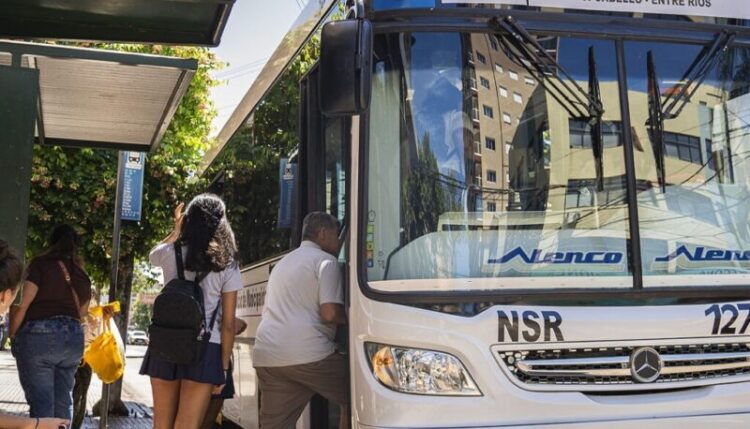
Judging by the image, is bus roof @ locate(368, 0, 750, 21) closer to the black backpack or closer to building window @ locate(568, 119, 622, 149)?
building window @ locate(568, 119, 622, 149)

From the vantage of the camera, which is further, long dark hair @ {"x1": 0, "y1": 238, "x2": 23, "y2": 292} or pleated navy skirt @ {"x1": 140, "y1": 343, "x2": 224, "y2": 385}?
pleated navy skirt @ {"x1": 140, "y1": 343, "x2": 224, "y2": 385}

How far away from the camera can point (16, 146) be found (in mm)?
5469

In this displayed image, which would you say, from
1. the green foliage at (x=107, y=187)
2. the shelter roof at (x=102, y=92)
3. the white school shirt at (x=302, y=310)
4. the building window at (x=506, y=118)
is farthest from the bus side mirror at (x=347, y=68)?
the green foliage at (x=107, y=187)

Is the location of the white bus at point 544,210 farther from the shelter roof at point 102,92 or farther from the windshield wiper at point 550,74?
the shelter roof at point 102,92

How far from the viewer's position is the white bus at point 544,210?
4.59m

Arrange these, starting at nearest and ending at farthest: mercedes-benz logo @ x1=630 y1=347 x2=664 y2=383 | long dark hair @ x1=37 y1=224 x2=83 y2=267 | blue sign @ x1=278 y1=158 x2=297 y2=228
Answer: mercedes-benz logo @ x1=630 y1=347 x2=664 y2=383 < blue sign @ x1=278 y1=158 x2=297 y2=228 < long dark hair @ x1=37 y1=224 x2=83 y2=267

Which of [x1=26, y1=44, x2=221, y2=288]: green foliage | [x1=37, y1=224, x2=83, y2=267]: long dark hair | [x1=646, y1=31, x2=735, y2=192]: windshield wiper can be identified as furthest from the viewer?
[x1=26, y1=44, x2=221, y2=288]: green foliage

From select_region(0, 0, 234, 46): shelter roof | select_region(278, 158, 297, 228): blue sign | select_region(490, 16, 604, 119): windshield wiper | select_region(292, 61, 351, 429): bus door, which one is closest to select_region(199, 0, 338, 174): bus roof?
select_region(292, 61, 351, 429): bus door

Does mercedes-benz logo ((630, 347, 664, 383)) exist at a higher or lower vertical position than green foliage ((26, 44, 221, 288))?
lower

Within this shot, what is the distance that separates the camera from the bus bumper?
4.54 meters

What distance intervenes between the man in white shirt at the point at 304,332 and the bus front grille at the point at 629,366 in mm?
1178

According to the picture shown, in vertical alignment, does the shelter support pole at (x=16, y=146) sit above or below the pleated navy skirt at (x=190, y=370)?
above

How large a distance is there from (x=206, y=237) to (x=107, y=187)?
8918 millimetres

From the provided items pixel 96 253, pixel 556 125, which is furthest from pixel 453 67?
pixel 96 253
